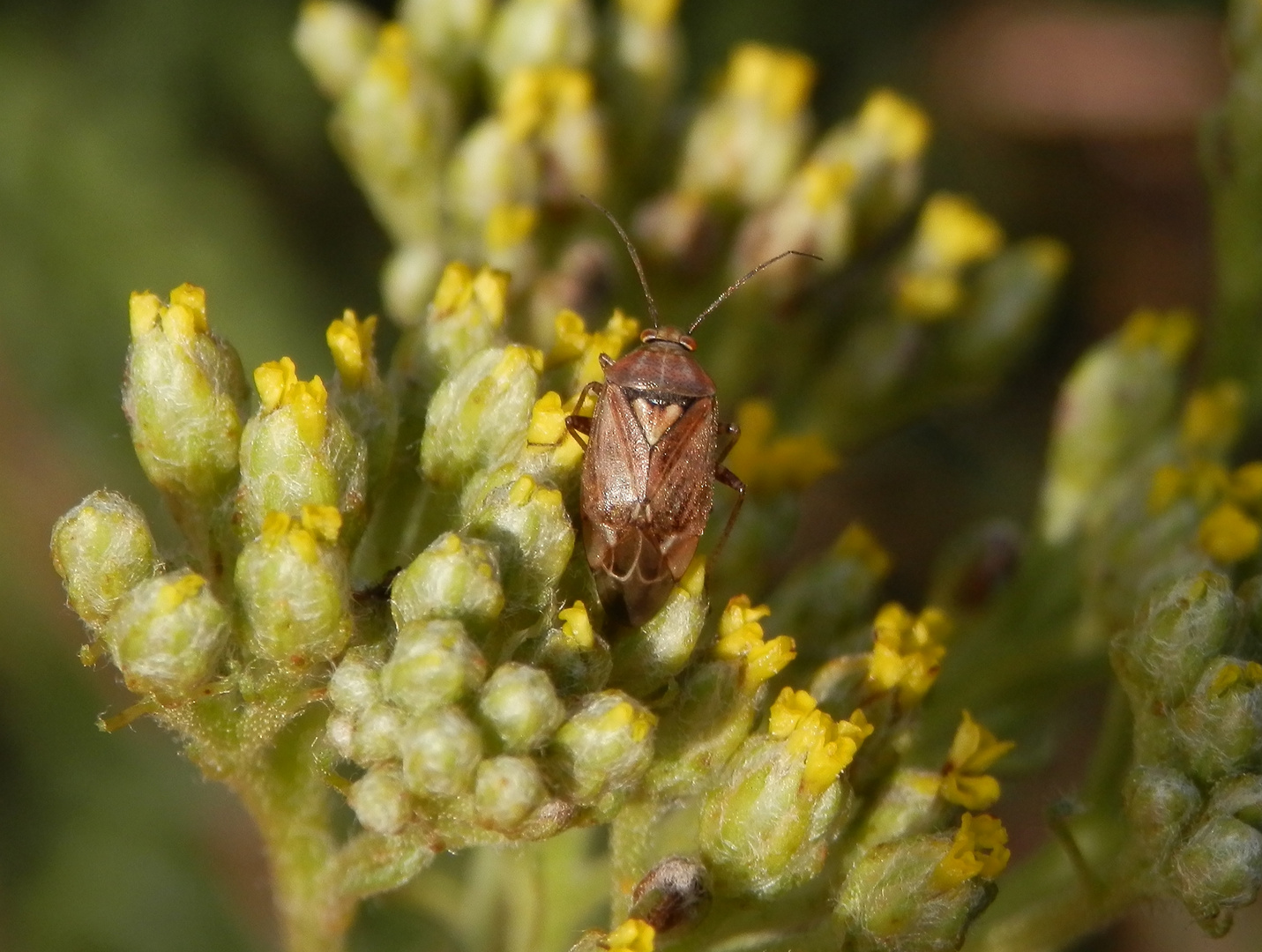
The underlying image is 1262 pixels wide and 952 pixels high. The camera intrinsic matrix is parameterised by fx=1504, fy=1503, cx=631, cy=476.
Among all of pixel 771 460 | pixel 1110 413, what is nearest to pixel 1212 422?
pixel 1110 413

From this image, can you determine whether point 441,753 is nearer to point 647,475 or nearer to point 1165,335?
point 647,475

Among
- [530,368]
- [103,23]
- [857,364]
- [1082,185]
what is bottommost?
[530,368]

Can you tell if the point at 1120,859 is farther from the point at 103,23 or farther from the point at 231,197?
→ the point at 103,23

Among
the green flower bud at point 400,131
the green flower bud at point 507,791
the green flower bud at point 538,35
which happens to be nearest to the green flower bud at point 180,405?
the green flower bud at point 507,791

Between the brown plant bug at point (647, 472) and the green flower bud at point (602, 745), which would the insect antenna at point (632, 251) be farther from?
the green flower bud at point (602, 745)

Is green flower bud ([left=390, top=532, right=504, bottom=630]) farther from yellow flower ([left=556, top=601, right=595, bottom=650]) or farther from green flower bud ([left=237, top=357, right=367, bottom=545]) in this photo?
green flower bud ([left=237, top=357, right=367, bottom=545])

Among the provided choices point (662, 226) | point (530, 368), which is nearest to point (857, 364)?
point (662, 226)

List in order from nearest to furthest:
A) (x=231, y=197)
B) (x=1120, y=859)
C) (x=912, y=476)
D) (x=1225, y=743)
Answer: (x=1225, y=743) < (x=1120, y=859) < (x=231, y=197) < (x=912, y=476)
